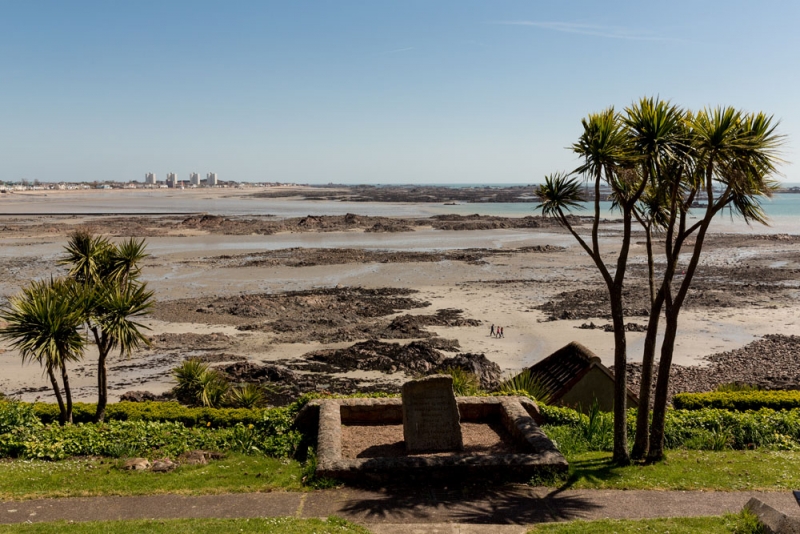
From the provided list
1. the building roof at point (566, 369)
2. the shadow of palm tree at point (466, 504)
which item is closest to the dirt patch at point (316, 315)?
the building roof at point (566, 369)

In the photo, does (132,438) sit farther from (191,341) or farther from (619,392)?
(191,341)

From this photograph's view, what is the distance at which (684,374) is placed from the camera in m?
20.5

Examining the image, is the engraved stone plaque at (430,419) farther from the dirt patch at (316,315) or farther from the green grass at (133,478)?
the dirt patch at (316,315)

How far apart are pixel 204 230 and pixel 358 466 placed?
6390cm

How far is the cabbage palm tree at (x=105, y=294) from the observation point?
1380cm

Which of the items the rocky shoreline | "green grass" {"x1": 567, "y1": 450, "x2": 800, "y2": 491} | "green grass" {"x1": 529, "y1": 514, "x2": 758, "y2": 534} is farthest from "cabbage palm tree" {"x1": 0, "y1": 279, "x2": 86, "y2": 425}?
the rocky shoreline

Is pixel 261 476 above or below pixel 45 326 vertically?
below

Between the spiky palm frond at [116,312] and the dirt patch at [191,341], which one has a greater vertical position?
the spiky palm frond at [116,312]

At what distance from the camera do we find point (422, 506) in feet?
30.0

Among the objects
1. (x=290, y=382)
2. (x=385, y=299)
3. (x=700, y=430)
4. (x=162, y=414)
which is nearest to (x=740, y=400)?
(x=700, y=430)

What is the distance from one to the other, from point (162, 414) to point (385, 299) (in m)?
19.7

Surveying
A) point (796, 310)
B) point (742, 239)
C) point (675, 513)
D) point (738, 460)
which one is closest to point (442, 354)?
point (738, 460)

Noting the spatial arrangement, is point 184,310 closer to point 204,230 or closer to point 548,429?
point 548,429

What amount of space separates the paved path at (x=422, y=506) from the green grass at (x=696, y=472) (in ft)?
0.79
